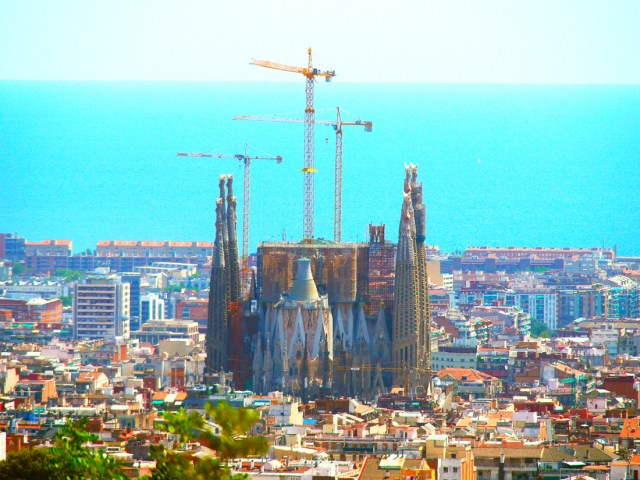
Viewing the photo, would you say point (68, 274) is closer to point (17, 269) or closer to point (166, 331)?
point (17, 269)

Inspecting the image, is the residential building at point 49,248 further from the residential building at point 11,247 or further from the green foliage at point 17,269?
the green foliage at point 17,269

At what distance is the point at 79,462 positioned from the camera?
95.1 feet

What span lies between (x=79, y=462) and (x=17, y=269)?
8442 centimetres

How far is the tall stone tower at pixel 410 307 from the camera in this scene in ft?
216

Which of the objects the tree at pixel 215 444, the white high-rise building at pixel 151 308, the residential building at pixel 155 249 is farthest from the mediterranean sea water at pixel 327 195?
the tree at pixel 215 444

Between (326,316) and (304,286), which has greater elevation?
(304,286)

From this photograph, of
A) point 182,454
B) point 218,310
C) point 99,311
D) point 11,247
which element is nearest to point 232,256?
point 218,310

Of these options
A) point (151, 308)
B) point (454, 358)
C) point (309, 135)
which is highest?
point (309, 135)

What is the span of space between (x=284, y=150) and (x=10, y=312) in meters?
94.1

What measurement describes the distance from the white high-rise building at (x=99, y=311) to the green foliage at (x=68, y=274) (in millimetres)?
16433

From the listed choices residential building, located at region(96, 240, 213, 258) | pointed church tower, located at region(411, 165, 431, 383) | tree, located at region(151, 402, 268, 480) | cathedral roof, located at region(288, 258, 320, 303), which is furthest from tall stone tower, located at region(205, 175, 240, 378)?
residential building, located at region(96, 240, 213, 258)

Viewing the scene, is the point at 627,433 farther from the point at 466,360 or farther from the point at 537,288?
the point at 537,288

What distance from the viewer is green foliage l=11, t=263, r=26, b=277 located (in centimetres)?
11201

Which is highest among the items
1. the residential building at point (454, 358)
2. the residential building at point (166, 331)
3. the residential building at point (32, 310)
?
the residential building at point (32, 310)
